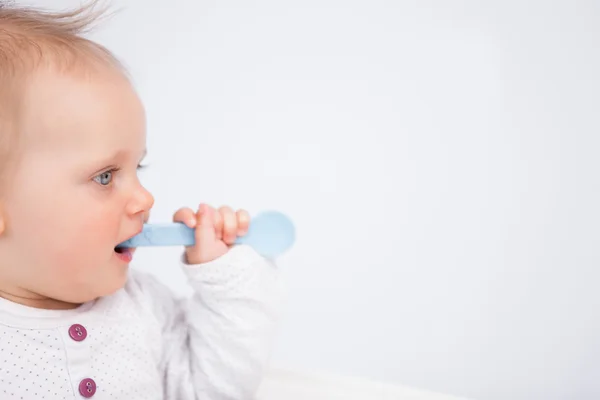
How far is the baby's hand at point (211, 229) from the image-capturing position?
729 millimetres

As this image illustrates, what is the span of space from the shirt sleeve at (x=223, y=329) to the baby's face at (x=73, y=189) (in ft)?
0.42

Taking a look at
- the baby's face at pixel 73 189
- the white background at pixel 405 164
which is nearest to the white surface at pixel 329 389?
the white background at pixel 405 164

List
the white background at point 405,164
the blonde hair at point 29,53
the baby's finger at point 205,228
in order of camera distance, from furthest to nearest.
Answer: the white background at point 405,164 → the baby's finger at point 205,228 → the blonde hair at point 29,53

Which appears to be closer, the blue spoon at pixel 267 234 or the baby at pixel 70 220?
the baby at pixel 70 220

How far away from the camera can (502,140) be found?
1.07m

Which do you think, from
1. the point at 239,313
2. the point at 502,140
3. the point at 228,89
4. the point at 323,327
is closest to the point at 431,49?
the point at 502,140

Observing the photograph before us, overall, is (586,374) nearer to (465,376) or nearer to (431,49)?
(465,376)

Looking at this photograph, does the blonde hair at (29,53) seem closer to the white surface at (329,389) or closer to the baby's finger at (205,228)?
the baby's finger at (205,228)

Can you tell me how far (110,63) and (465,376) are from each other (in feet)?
2.16

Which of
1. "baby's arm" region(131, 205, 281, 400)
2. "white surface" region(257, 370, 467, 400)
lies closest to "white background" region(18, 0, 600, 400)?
"white surface" region(257, 370, 467, 400)

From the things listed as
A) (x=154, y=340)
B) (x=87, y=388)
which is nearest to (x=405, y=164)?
(x=154, y=340)

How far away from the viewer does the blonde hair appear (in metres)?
0.59

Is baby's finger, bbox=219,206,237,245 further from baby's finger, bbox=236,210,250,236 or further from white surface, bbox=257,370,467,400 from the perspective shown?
white surface, bbox=257,370,467,400

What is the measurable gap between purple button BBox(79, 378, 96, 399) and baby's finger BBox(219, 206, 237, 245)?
20cm
